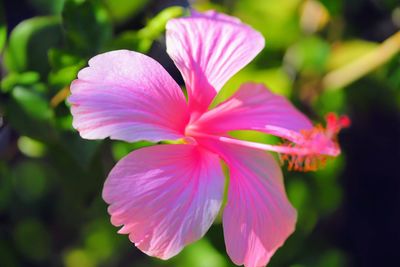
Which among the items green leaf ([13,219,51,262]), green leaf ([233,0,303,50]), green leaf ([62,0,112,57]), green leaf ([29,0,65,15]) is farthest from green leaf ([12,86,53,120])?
green leaf ([233,0,303,50])

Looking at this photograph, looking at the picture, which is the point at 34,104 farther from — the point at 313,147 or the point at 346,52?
the point at 346,52

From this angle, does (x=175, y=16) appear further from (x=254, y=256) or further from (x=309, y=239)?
(x=309, y=239)

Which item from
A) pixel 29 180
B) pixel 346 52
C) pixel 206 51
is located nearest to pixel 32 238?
pixel 29 180

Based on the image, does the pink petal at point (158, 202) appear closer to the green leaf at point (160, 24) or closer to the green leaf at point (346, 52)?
the green leaf at point (160, 24)

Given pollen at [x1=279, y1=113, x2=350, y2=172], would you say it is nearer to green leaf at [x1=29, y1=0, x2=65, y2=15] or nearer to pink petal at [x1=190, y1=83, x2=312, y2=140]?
pink petal at [x1=190, y1=83, x2=312, y2=140]

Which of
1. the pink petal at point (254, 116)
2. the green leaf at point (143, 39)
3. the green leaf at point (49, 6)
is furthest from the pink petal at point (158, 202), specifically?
the green leaf at point (49, 6)

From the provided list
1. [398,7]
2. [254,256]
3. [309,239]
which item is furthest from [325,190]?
[254,256]
